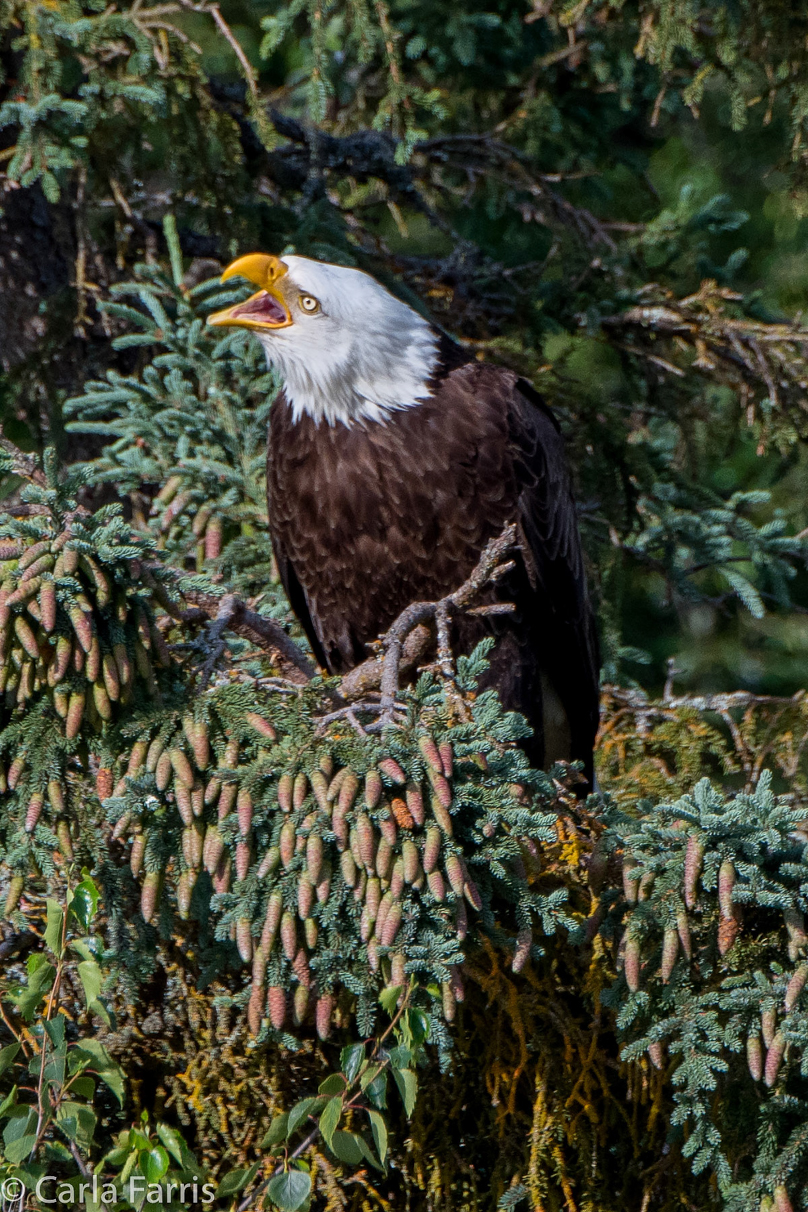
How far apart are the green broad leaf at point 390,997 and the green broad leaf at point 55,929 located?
0.53m

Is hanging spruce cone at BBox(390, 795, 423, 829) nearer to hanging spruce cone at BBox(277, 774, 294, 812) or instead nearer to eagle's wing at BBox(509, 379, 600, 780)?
hanging spruce cone at BBox(277, 774, 294, 812)

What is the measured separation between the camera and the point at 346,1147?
213 cm

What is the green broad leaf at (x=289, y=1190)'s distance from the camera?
211 centimetres

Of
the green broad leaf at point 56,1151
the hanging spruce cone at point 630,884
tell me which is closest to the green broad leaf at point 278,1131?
the green broad leaf at point 56,1151

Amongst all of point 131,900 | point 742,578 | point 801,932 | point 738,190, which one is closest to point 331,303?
point 742,578

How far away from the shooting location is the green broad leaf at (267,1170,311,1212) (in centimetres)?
211

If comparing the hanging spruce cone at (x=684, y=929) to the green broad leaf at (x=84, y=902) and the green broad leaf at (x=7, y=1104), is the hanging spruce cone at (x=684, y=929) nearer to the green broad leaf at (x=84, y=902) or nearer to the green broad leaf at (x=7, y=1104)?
the green broad leaf at (x=84, y=902)

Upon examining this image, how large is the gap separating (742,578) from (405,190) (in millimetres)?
1752

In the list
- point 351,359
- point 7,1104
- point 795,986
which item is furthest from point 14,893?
point 351,359

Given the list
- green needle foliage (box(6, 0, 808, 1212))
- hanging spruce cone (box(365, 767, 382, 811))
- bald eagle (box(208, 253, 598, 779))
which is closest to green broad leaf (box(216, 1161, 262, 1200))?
green needle foliage (box(6, 0, 808, 1212))

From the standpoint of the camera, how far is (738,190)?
7.35 meters

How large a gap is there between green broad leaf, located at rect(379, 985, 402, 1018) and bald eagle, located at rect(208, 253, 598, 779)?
5.36 ft

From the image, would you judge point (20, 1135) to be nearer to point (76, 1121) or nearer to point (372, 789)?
point (76, 1121)

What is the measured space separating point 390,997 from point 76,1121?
0.57m
